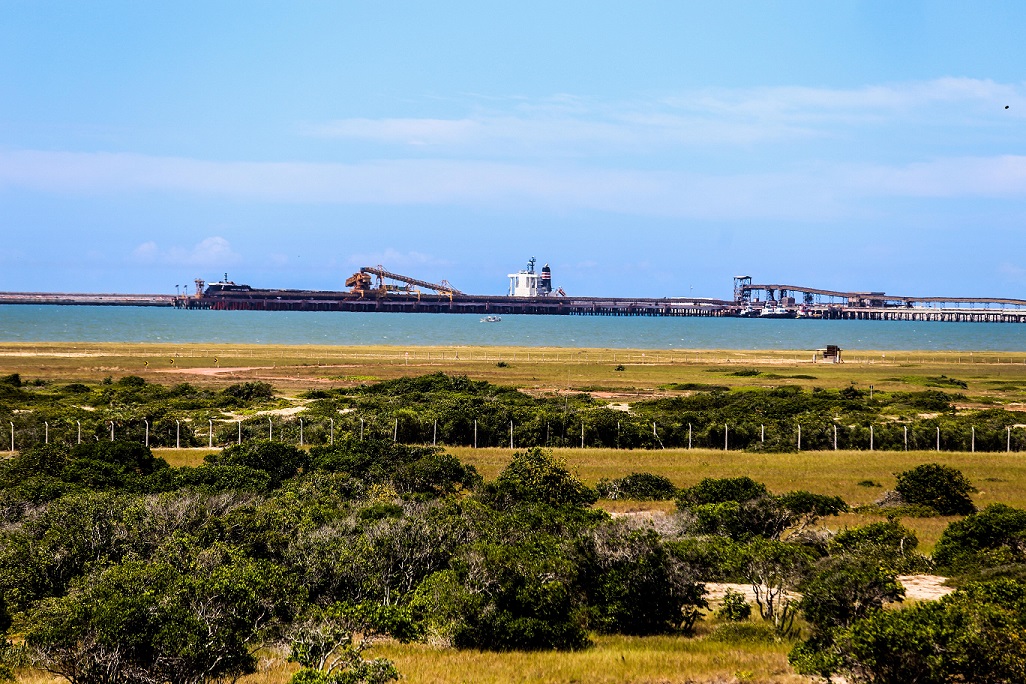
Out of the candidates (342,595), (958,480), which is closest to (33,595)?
(342,595)

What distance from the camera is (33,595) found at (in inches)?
573

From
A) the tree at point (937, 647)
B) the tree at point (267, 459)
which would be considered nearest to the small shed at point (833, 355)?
the tree at point (267, 459)

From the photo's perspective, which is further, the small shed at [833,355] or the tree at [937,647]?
the small shed at [833,355]

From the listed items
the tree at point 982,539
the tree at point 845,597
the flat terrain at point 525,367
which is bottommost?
the flat terrain at point 525,367

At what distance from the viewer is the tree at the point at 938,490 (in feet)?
77.5

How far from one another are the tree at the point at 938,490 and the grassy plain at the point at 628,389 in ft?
2.55

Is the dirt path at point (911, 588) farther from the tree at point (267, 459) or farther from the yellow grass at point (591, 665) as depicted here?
the tree at point (267, 459)

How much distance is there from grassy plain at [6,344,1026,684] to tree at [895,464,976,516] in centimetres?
78

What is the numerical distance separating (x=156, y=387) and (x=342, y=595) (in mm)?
38989

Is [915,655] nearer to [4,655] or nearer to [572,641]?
[572,641]

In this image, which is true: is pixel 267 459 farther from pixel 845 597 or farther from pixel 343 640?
pixel 845 597

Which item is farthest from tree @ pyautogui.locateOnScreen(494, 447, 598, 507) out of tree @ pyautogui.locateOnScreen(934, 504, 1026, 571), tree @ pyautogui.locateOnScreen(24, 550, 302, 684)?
tree @ pyautogui.locateOnScreen(24, 550, 302, 684)

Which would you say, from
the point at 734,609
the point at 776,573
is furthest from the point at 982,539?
the point at 734,609

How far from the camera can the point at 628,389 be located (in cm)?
5700
